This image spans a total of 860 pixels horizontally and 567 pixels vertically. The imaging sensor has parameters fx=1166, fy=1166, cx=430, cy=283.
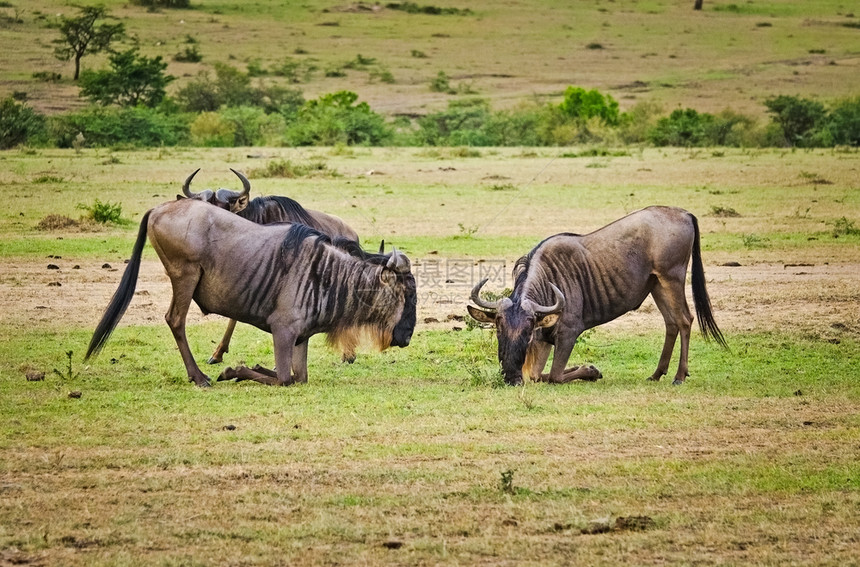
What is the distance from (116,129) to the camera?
1228 inches

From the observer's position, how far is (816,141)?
34156 mm

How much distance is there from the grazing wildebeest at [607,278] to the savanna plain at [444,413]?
40 cm

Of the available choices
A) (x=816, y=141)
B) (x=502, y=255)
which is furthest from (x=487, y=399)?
(x=816, y=141)

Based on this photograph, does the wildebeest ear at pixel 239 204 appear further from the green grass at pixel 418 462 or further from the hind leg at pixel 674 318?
the hind leg at pixel 674 318

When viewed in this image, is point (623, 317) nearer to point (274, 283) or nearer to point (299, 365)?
point (299, 365)

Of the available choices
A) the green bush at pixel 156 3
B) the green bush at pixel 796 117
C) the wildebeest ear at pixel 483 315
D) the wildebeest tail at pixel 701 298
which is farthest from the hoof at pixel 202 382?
the green bush at pixel 156 3

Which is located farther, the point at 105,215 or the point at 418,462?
the point at 105,215

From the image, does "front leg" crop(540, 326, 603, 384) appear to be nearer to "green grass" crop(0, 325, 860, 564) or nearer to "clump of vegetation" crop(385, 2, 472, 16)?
"green grass" crop(0, 325, 860, 564)

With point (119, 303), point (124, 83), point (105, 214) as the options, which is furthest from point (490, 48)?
point (119, 303)

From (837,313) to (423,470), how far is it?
20.3ft

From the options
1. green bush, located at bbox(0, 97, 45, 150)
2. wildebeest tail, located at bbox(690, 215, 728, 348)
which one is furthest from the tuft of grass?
green bush, located at bbox(0, 97, 45, 150)

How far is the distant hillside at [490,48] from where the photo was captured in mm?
48781

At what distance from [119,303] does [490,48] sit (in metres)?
58.1

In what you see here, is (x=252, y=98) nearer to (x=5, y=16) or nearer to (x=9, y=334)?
(x=5, y=16)
